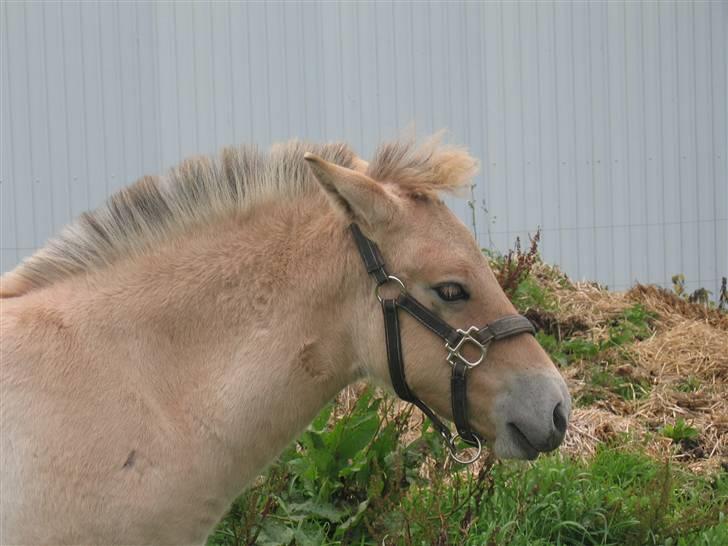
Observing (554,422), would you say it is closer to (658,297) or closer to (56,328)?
(56,328)

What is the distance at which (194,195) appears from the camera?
3.09m

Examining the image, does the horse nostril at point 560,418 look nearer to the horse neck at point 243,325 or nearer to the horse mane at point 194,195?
the horse neck at point 243,325

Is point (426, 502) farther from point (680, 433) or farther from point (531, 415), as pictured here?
point (680, 433)

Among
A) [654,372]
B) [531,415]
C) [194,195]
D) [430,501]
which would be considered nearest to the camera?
[531,415]

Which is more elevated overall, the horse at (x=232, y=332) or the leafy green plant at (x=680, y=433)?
the horse at (x=232, y=332)

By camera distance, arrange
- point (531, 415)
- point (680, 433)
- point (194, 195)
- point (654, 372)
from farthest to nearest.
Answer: point (654, 372) < point (680, 433) < point (194, 195) < point (531, 415)

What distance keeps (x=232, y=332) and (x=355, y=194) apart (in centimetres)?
59

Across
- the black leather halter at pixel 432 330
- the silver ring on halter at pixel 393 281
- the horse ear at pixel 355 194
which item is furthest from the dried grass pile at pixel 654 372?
the horse ear at pixel 355 194

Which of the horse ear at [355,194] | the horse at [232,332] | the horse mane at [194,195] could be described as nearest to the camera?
the horse at [232,332]

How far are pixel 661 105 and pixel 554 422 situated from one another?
711cm

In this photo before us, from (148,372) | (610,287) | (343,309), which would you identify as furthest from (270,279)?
(610,287)

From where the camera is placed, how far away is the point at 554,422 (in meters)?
2.92

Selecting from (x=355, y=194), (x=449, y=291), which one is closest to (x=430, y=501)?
(x=449, y=291)

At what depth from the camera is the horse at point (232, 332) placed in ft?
8.91
